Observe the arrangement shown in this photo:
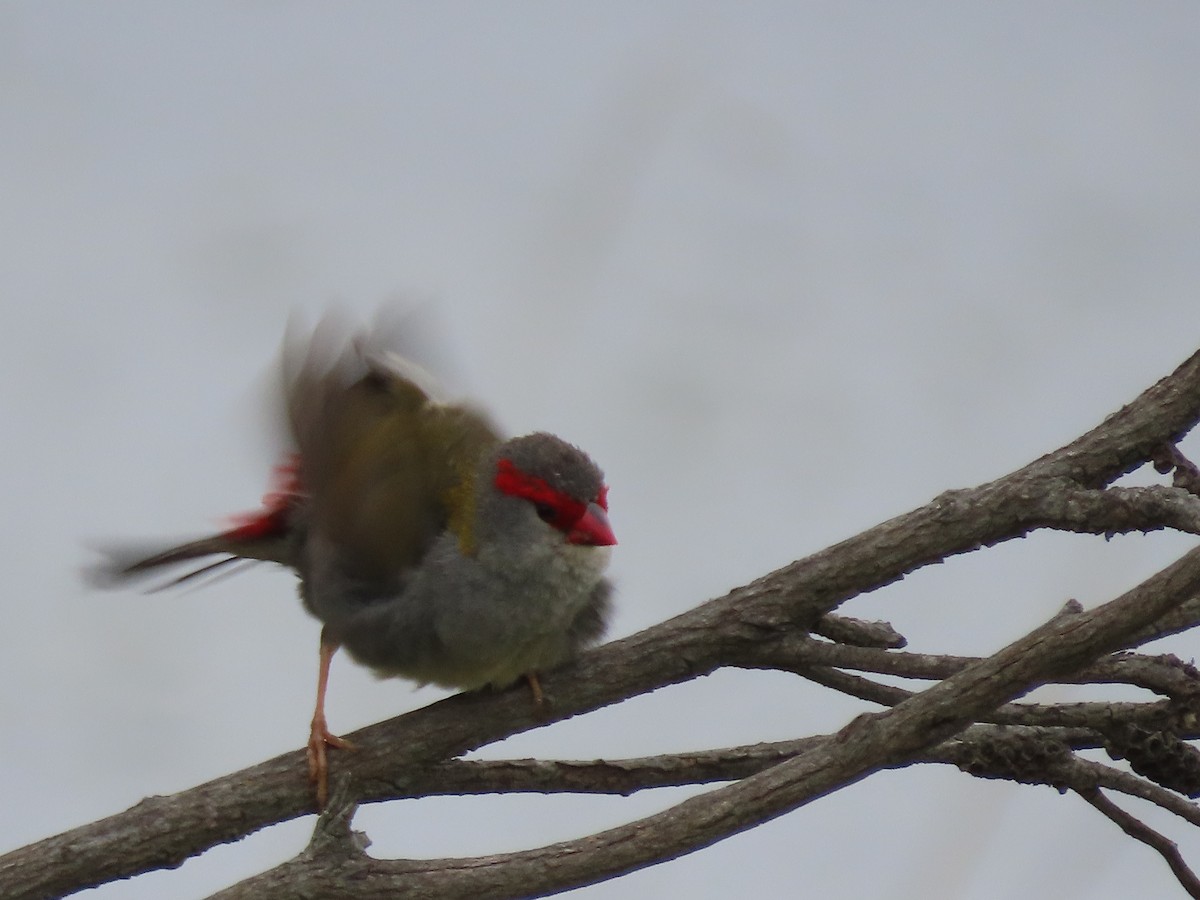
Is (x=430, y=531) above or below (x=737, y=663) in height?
above

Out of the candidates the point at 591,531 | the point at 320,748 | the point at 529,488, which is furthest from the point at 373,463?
the point at 320,748

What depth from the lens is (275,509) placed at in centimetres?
303

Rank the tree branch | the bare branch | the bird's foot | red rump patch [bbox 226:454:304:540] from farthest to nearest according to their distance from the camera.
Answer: red rump patch [bbox 226:454:304:540] → the bird's foot → the bare branch → the tree branch

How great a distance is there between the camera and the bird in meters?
2.60

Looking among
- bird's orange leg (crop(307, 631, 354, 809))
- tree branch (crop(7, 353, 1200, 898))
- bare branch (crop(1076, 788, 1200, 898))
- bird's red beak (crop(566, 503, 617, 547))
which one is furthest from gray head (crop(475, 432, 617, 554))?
bare branch (crop(1076, 788, 1200, 898))

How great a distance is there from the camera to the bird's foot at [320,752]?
2.38m

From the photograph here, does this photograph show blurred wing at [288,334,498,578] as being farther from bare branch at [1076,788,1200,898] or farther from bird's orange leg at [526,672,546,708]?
bare branch at [1076,788,1200,898]

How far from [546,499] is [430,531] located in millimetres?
266

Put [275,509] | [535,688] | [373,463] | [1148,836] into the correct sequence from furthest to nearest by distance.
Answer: [275,509], [373,463], [535,688], [1148,836]

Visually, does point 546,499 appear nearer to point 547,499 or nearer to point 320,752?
point 547,499

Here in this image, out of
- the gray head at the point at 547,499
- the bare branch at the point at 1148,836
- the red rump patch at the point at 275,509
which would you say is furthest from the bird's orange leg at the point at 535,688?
the bare branch at the point at 1148,836

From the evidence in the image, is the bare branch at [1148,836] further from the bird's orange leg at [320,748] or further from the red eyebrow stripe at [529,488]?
the bird's orange leg at [320,748]

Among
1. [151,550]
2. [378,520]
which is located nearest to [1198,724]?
[378,520]

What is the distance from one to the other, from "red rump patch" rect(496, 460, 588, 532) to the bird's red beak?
1 cm
